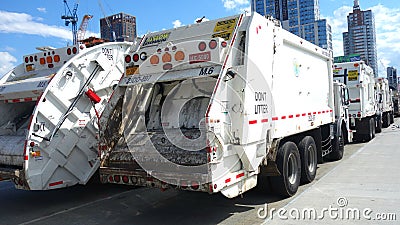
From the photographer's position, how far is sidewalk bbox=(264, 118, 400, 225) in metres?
5.14

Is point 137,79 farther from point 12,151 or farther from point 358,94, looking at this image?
point 358,94

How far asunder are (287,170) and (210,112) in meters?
2.36

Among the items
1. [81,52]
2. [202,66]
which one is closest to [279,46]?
[202,66]

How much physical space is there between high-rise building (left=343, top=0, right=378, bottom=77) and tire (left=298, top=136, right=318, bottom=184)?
1927 inches

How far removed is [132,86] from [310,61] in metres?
3.95

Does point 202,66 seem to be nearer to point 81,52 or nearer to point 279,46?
point 279,46

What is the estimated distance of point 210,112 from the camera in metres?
4.45

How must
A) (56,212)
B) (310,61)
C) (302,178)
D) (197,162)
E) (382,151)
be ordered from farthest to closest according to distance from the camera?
(382,151), (310,61), (302,178), (56,212), (197,162)

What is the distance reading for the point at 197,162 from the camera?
4797 mm

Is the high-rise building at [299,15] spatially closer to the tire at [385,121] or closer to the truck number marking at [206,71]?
the tire at [385,121]

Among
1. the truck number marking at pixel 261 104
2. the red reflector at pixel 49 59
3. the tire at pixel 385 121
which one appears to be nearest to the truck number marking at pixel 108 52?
the red reflector at pixel 49 59

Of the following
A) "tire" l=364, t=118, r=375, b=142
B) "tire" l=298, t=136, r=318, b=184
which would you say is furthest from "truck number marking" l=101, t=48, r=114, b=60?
"tire" l=364, t=118, r=375, b=142

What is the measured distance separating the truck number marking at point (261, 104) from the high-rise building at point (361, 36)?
5132 cm

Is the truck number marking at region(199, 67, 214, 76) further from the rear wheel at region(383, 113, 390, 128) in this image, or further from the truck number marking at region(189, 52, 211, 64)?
the rear wheel at region(383, 113, 390, 128)
